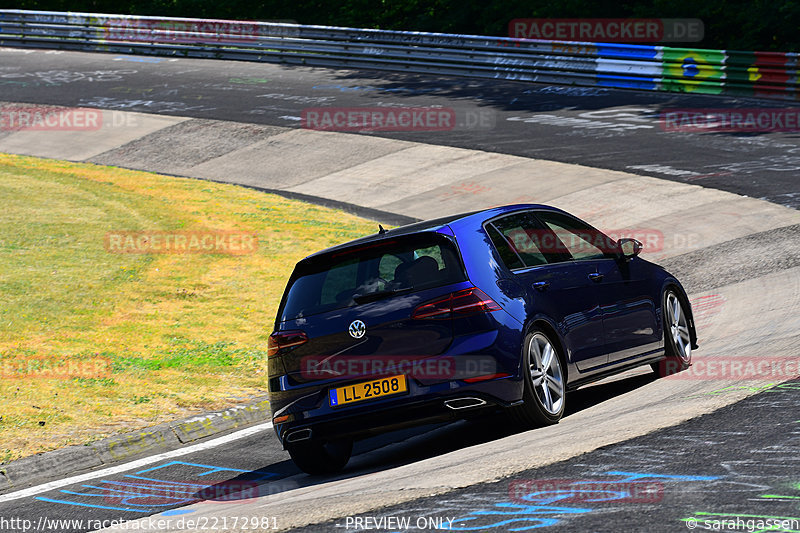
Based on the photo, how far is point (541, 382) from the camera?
23.5 feet

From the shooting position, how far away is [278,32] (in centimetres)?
3222

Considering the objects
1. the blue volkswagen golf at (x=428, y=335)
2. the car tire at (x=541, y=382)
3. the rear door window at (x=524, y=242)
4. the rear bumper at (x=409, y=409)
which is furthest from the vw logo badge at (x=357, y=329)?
the rear door window at (x=524, y=242)

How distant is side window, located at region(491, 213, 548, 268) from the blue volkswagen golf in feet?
0.04

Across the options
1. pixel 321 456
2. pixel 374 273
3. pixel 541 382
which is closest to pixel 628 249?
pixel 541 382

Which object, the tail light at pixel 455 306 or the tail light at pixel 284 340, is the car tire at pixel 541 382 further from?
the tail light at pixel 284 340

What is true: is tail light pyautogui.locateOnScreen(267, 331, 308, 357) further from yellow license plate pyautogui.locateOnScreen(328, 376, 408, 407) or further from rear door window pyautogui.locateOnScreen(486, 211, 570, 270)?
rear door window pyautogui.locateOnScreen(486, 211, 570, 270)

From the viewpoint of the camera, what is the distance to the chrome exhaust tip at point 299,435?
695cm

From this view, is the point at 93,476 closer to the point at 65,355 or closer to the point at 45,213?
the point at 65,355

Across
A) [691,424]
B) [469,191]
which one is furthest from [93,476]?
[469,191]

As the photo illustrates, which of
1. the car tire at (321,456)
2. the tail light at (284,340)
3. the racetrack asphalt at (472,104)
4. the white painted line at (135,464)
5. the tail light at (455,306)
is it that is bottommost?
the white painted line at (135,464)

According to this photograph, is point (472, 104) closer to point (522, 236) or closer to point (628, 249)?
point (628, 249)

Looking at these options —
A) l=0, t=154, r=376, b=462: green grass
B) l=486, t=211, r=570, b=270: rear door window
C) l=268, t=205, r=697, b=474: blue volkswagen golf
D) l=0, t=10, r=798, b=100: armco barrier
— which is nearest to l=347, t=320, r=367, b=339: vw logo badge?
l=268, t=205, r=697, b=474: blue volkswagen golf

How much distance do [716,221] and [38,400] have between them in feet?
32.6

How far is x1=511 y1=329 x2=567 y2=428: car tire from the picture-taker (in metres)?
6.97
